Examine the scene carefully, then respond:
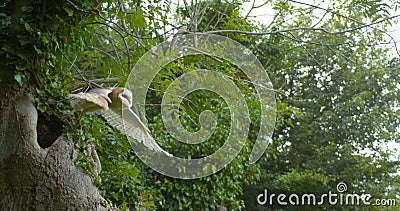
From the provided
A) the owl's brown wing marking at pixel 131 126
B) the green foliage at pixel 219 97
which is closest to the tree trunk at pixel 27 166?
the green foliage at pixel 219 97

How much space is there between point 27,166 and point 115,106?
32cm

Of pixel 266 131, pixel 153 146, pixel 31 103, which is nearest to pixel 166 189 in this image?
pixel 266 131

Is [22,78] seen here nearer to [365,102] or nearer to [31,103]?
[31,103]

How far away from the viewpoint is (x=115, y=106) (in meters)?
1.50

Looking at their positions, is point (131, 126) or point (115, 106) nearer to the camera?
point (115, 106)

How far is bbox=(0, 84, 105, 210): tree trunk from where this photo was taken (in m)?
1.46

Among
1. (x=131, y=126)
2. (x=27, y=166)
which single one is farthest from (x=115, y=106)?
(x=27, y=166)

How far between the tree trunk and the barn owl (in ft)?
0.52

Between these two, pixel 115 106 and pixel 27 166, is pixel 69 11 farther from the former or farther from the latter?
pixel 27 166

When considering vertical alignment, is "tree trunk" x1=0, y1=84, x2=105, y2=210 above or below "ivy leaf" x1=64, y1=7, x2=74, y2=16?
below

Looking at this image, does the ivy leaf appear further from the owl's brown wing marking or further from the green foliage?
the owl's brown wing marking

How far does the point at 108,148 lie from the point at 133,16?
2.01 ft

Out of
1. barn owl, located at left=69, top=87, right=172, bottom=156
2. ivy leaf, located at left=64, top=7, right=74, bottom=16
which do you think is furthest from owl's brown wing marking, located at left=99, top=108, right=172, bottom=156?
ivy leaf, located at left=64, top=7, right=74, bottom=16

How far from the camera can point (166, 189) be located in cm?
331
